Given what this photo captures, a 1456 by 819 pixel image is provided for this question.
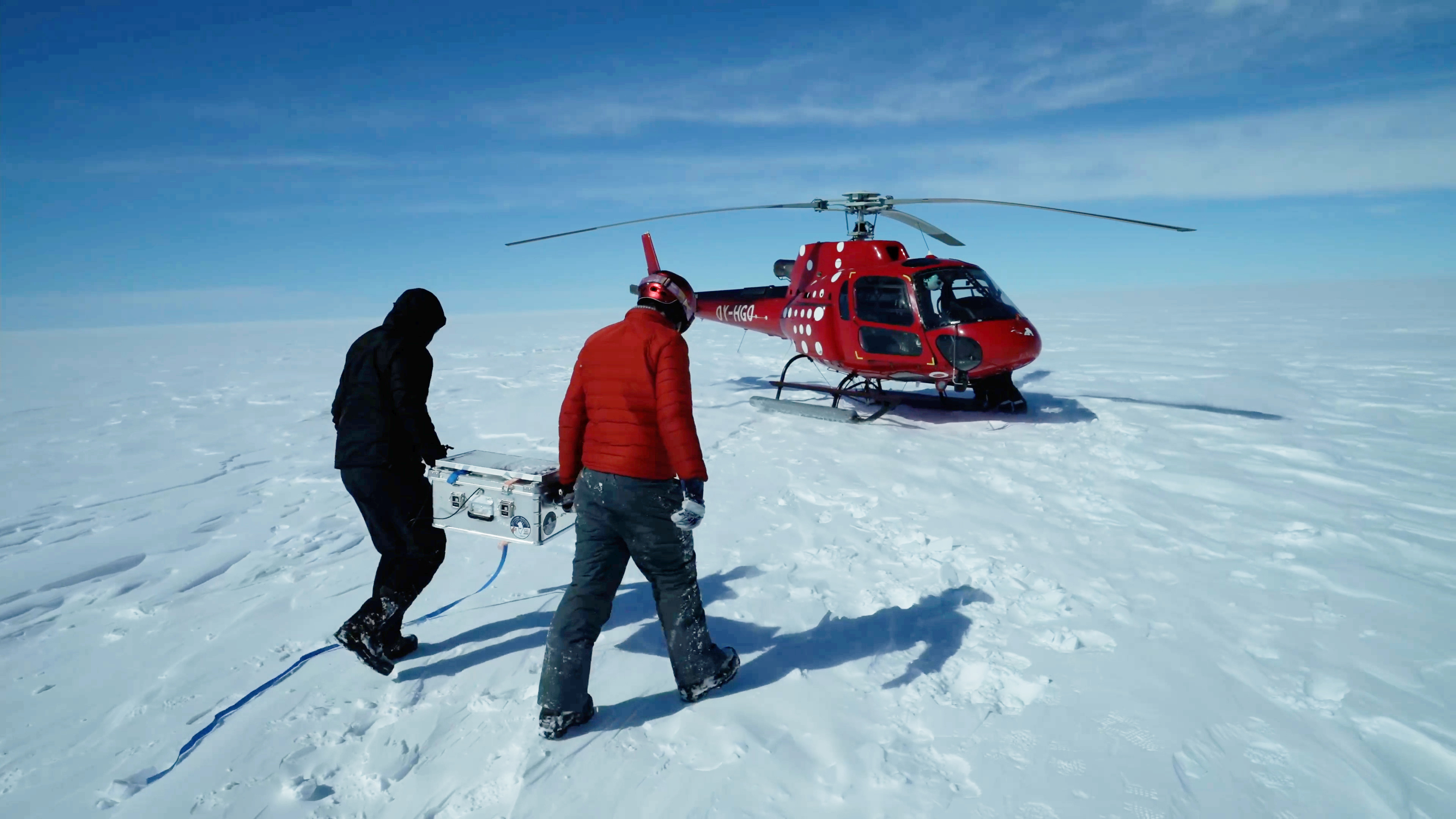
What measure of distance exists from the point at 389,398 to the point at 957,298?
6409 millimetres

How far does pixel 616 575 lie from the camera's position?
2.90m

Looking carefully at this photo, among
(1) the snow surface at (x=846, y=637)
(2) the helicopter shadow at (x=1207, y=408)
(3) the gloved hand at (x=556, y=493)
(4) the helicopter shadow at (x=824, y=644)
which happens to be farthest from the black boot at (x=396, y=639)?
(2) the helicopter shadow at (x=1207, y=408)

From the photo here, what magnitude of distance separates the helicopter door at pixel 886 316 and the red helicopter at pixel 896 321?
0.01 m

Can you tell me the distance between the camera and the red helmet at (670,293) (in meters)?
2.94

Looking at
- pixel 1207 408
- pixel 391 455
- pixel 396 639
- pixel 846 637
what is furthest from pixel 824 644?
pixel 1207 408

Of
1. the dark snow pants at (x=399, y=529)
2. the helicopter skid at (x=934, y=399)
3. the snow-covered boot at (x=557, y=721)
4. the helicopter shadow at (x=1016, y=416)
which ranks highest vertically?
the dark snow pants at (x=399, y=529)

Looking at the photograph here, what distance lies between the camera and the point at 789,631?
3713 millimetres

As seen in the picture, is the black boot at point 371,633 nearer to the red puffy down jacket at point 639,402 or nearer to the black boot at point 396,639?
the black boot at point 396,639

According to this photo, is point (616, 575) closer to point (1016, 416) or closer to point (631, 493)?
point (631, 493)

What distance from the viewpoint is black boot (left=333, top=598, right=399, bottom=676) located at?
3.16 metres

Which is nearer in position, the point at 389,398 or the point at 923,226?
the point at 389,398

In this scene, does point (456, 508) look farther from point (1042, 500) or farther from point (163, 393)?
point (163, 393)

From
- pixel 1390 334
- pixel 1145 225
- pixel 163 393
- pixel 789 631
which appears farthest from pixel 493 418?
pixel 1390 334

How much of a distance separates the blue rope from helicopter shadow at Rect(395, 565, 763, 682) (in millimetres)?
345
